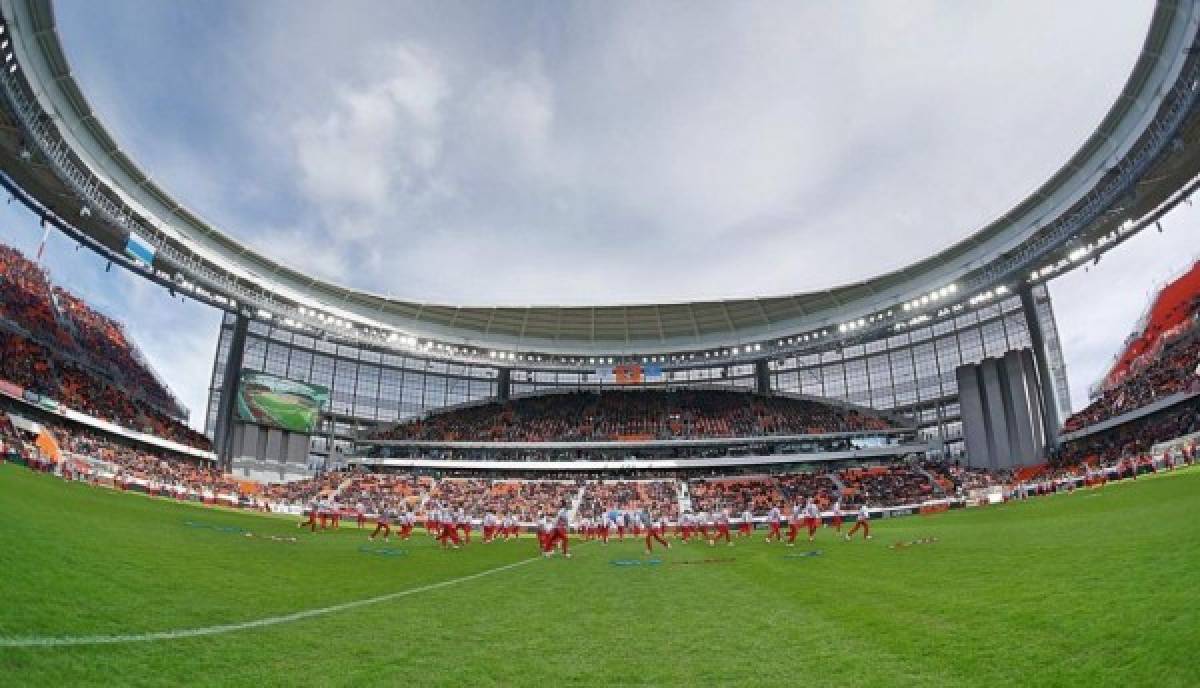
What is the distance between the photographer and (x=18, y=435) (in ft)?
97.4

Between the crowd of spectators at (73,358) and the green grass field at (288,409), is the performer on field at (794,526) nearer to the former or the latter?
the crowd of spectators at (73,358)

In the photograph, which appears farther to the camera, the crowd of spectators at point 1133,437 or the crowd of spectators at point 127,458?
the crowd of spectators at point 1133,437

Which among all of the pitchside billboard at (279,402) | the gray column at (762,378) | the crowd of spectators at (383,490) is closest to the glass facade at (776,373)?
the gray column at (762,378)

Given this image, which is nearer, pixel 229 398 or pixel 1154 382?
pixel 1154 382

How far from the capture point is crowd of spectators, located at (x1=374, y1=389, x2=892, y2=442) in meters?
57.3

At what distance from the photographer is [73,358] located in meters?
40.7

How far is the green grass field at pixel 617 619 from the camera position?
4.35 meters

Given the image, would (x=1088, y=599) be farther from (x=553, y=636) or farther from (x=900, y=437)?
(x=900, y=437)

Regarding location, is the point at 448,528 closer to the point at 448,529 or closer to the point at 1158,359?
the point at 448,529

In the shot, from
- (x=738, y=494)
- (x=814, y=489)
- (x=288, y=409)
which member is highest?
(x=288, y=409)

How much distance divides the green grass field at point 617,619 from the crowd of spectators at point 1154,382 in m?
28.6

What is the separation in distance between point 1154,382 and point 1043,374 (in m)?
9.25

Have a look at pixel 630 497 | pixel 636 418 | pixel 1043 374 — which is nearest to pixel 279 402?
pixel 630 497

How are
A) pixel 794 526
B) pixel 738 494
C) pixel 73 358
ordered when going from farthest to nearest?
pixel 738 494
pixel 73 358
pixel 794 526
